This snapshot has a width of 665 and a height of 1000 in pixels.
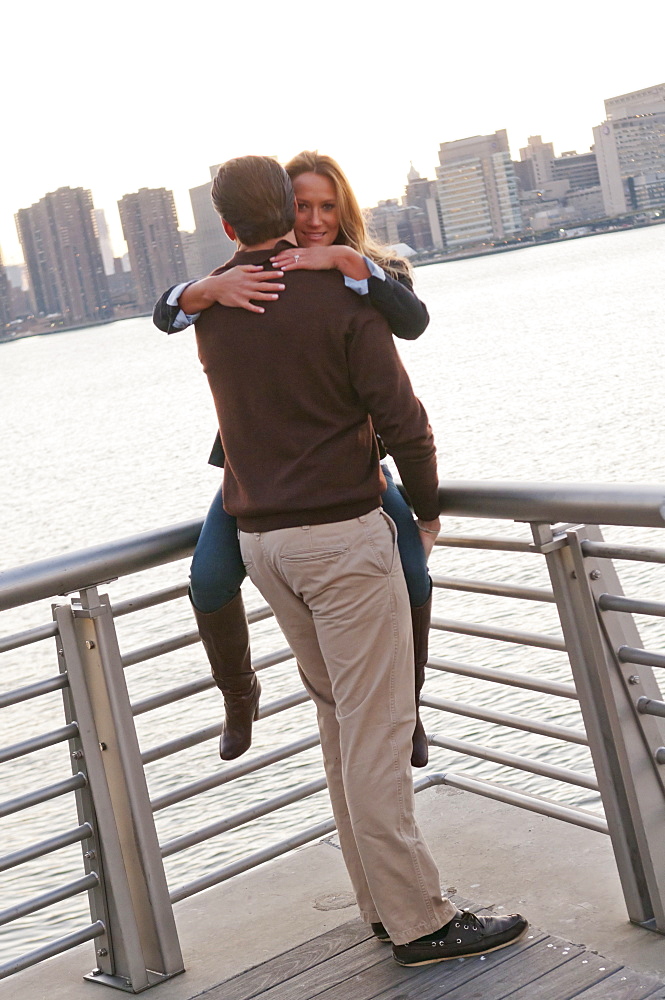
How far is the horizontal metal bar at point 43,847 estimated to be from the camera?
2291 millimetres

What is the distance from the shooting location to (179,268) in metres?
81.2

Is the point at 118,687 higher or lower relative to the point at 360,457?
lower

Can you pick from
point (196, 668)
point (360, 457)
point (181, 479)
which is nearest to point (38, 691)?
point (360, 457)

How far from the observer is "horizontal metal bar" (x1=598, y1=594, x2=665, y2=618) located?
2.16m

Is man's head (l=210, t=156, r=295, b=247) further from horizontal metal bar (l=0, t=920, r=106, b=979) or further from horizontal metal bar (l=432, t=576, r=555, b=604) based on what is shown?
horizontal metal bar (l=0, t=920, r=106, b=979)

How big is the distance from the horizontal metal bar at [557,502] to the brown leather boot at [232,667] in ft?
1.68

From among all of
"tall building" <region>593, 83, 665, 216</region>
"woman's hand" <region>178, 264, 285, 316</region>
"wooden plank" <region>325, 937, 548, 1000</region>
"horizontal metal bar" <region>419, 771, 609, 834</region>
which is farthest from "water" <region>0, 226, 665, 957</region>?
"tall building" <region>593, 83, 665, 216</region>

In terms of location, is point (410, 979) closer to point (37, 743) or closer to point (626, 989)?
point (626, 989)

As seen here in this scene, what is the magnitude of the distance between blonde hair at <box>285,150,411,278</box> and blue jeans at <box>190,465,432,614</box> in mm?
471

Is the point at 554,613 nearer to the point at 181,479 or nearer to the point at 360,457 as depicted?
the point at 360,457

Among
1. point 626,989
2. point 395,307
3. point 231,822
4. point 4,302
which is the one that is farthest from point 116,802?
point 4,302

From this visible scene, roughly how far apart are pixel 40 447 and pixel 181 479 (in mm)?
15281

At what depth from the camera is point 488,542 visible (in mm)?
2518

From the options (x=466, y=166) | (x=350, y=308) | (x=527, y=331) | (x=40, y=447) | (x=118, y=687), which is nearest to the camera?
(x=350, y=308)
